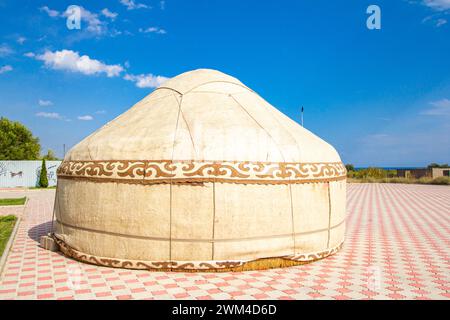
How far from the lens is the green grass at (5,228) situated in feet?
18.3

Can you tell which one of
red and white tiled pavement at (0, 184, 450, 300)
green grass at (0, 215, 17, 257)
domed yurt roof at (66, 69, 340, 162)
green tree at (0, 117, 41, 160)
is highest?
green tree at (0, 117, 41, 160)

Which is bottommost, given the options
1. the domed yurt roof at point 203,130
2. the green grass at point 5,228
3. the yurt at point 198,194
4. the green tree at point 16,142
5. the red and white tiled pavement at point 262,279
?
the red and white tiled pavement at point 262,279

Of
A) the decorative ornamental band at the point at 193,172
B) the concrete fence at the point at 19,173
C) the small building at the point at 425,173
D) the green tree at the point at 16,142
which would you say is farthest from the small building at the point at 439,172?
the green tree at the point at 16,142

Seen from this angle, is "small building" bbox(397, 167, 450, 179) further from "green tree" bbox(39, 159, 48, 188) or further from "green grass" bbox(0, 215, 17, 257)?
"green grass" bbox(0, 215, 17, 257)

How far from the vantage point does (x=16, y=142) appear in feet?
97.8

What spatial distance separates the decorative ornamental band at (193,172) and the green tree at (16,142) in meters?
29.4

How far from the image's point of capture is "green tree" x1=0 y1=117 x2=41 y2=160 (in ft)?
95.7

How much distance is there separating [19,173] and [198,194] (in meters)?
19.8

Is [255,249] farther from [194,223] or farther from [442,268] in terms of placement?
[442,268]

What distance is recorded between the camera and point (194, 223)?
3982mm

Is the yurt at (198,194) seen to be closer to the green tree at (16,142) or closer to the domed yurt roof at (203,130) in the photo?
the domed yurt roof at (203,130)

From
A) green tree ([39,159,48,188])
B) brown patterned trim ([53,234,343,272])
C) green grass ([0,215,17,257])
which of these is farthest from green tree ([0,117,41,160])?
brown patterned trim ([53,234,343,272])

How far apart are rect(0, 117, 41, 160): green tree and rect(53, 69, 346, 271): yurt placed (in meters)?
28.9

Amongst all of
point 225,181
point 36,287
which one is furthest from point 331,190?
point 36,287
